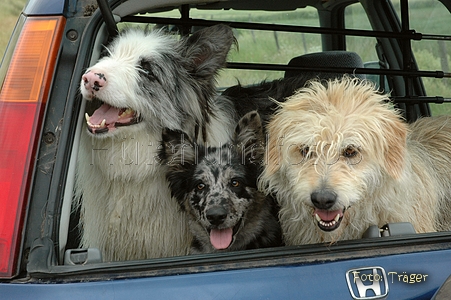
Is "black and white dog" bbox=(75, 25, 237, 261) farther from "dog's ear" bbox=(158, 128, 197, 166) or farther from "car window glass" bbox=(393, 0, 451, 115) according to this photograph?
"car window glass" bbox=(393, 0, 451, 115)

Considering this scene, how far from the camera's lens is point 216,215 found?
10.4ft

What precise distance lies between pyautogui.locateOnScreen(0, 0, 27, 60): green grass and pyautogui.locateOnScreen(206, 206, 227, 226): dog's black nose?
567 inches

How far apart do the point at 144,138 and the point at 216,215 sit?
54 cm

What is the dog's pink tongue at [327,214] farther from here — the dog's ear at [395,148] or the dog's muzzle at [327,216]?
the dog's ear at [395,148]

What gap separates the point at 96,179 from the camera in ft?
11.1

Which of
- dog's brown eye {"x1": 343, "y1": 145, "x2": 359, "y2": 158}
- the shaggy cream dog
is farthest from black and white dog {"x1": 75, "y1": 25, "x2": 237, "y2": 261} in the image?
dog's brown eye {"x1": 343, "y1": 145, "x2": 359, "y2": 158}

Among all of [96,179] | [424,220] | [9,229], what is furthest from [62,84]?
[424,220]

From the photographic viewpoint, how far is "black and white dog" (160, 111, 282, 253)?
10.7 feet

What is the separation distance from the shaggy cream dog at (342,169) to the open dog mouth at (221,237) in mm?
280

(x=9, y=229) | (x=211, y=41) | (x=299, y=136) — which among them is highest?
(x=211, y=41)

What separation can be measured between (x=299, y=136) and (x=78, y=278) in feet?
4.03

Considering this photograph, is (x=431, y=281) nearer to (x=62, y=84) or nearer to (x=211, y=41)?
(x=62, y=84)

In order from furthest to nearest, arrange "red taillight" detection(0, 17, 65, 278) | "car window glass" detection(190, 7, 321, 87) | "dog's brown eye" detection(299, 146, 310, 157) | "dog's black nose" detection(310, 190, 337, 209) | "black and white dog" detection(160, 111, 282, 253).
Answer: "car window glass" detection(190, 7, 321, 87) → "black and white dog" detection(160, 111, 282, 253) → "dog's brown eye" detection(299, 146, 310, 157) → "dog's black nose" detection(310, 190, 337, 209) → "red taillight" detection(0, 17, 65, 278)

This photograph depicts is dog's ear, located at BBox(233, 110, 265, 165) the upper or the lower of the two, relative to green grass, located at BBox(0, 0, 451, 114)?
lower
